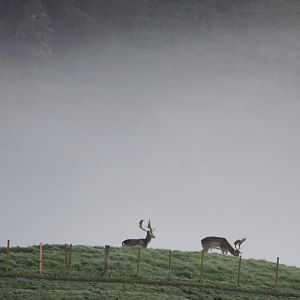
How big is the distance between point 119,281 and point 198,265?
7.59 metres

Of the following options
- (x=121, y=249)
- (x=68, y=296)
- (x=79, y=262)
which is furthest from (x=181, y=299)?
(x=121, y=249)

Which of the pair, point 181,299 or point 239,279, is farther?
point 239,279

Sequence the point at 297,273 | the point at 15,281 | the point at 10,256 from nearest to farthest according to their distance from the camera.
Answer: the point at 15,281 < the point at 10,256 < the point at 297,273

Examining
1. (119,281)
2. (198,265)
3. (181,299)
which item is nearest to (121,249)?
(198,265)

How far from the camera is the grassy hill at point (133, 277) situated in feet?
158

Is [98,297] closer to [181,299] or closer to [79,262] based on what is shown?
[181,299]

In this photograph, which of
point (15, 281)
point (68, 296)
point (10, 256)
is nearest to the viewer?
point (68, 296)

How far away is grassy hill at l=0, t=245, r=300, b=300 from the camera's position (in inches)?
1890

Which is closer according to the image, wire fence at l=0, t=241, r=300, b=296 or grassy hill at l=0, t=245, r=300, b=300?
grassy hill at l=0, t=245, r=300, b=300

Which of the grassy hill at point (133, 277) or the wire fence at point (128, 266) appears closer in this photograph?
the grassy hill at point (133, 277)

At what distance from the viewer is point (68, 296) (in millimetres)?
45906

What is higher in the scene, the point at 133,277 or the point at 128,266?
the point at 128,266

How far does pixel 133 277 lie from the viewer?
52625mm

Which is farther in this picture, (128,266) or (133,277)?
(128,266)
